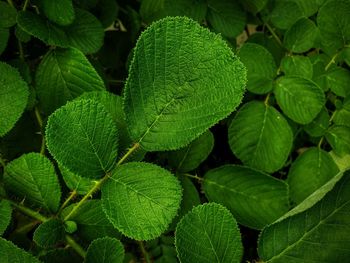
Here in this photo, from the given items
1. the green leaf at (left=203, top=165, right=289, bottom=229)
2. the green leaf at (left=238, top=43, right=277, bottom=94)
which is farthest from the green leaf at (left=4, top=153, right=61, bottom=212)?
the green leaf at (left=238, top=43, right=277, bottom=94)

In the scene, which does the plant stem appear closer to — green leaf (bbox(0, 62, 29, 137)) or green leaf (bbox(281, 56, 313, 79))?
green leaf (bbox(0, 62, 29, 137))

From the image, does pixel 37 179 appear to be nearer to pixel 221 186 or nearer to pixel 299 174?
pixel 221 186

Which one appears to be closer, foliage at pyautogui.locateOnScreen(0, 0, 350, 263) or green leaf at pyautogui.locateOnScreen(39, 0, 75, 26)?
foliage at pyautogui.locateOnScreen(0, 0, 350, 263)

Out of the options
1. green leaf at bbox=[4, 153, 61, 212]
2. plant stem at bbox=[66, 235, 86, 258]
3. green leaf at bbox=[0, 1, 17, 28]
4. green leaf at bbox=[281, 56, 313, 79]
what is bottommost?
plant stem at bbox=[66, 235, 86, 258]

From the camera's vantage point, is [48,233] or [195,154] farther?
[195,154]

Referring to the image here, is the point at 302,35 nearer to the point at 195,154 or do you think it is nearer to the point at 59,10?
the point at 195,154

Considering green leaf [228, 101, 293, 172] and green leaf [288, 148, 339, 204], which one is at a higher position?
green leaf [228, 101, 293, 172]

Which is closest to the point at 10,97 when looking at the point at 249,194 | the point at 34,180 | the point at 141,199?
the point at 34,180
